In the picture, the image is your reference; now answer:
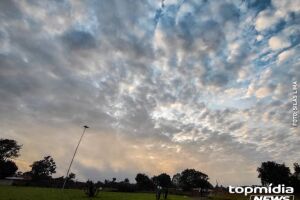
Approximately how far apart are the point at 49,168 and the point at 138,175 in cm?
5904

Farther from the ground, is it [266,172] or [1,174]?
[266,172]

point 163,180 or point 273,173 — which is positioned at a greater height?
point 273,173

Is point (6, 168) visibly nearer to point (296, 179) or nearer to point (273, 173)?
point (273, 173)

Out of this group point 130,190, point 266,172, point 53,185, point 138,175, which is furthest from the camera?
point 138,175

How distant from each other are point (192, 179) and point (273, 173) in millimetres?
81893

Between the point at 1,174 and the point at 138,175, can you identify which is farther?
the point at 138,175

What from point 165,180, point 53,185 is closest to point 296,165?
point 53,185

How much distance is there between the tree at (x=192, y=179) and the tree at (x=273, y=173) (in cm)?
6052

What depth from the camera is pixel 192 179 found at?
186500 millimetres

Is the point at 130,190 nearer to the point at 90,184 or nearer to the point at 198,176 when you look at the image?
the point at 90,184

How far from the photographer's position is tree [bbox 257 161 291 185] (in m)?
107

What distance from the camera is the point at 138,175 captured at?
163 meters

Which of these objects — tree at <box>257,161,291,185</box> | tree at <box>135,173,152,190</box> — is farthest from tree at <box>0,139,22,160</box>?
tree at <box>257,161,291,185</box>

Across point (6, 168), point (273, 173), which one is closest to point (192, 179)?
point (273, 173)
